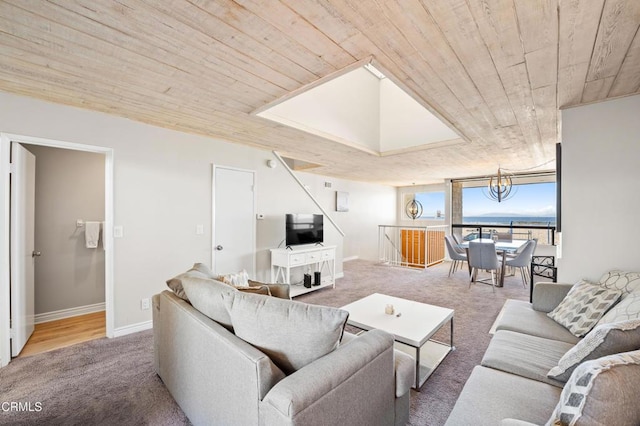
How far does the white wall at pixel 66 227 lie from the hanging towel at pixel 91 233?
0.15m

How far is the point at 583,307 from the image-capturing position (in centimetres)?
212

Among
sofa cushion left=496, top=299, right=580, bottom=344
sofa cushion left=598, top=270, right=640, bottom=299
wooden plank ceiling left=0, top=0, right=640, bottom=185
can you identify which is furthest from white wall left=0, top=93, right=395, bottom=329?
sofa cushion left=598, top=270, right=640, bottom=299

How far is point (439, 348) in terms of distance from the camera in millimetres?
2695

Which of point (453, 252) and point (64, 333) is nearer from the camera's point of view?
point (64, 333)

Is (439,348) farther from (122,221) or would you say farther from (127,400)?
(122,221)

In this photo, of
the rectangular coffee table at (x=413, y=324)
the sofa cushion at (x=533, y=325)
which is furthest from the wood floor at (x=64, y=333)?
the sofa cushion at (x=533, y=325)

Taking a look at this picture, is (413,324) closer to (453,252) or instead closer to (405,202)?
(453,252)

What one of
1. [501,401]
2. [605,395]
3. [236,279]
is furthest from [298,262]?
[605,395]

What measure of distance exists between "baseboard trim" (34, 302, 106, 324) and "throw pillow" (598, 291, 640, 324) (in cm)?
527

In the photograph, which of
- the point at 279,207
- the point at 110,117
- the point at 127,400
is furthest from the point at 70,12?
the point at 279,207

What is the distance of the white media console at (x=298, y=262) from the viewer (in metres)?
4.20

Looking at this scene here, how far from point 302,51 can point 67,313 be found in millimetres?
4243

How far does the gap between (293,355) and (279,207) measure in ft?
11.2

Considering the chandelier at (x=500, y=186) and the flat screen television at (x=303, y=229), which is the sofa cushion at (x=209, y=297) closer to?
the flat screen television at (x=303, y=229)
